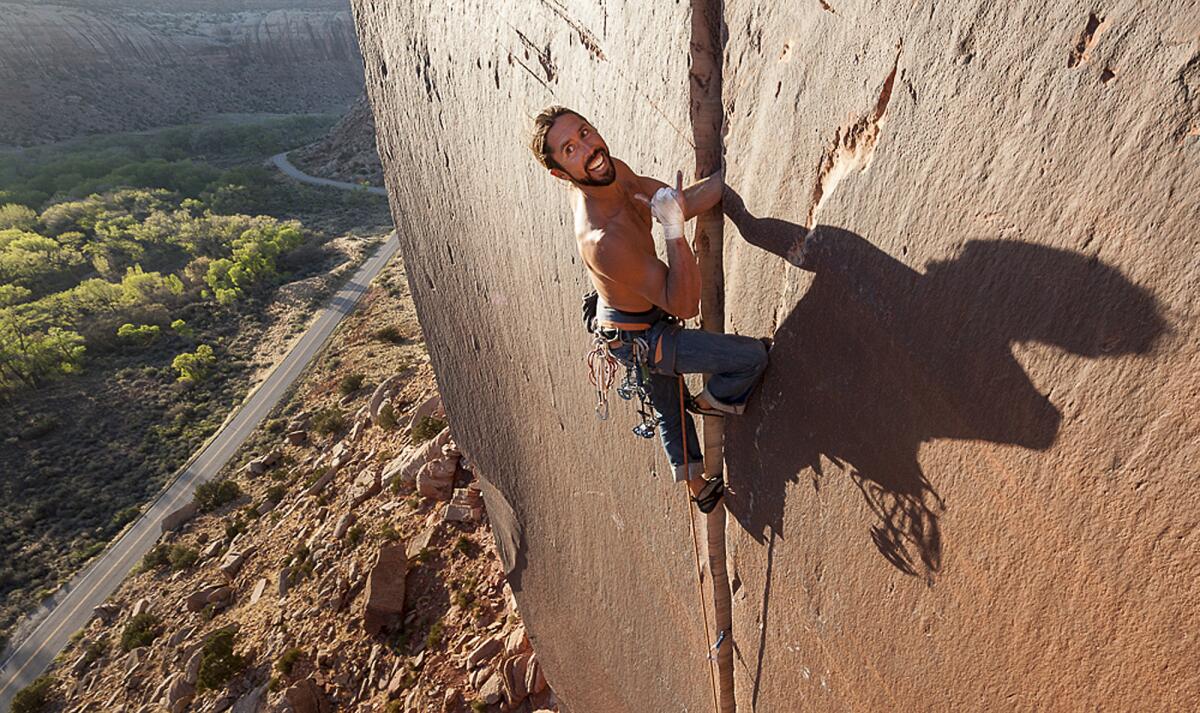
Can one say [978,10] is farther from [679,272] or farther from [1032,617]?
[1032,617]

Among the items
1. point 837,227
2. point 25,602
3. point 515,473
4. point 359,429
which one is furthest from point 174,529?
point 837,227

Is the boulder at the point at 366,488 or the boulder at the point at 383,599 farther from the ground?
the boulder at the point at 383,599

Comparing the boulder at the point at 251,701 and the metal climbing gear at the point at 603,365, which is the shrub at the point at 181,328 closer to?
the boulder at the point at 251,701

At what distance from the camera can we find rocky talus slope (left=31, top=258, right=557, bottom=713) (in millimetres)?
7309

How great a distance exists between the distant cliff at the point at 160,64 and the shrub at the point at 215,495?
46.1 meters

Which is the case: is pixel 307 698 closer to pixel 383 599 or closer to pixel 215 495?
pixel 383 599

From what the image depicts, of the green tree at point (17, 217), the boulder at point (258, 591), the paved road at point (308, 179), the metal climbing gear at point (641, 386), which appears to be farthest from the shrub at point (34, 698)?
the paved road at point (308, 179)

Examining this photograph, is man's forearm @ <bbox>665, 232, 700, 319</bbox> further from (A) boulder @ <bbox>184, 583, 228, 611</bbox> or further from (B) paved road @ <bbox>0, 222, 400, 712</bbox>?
(B) paved road @ <bbox>0, 222, 400, 712</bbox>

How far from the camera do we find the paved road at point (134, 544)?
13.1 metres

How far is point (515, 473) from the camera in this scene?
545 cm

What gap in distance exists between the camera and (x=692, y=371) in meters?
2.58

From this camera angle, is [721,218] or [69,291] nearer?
[721,218]

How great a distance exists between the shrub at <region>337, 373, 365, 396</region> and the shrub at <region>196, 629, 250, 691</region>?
832 centimetres

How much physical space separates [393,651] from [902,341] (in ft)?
24.6
